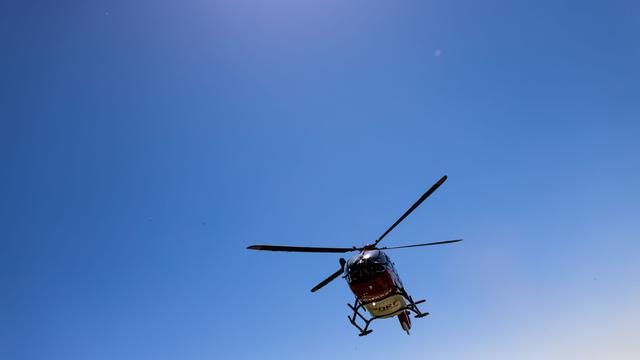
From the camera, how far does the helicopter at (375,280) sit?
16.3m

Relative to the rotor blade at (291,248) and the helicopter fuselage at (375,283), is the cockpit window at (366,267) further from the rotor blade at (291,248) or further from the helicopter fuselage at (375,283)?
the rotor blade at (291,248)

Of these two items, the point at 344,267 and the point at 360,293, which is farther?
the point at 344,267

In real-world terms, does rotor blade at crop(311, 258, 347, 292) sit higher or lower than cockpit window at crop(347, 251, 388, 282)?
higher

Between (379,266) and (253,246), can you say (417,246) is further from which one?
(253,246)

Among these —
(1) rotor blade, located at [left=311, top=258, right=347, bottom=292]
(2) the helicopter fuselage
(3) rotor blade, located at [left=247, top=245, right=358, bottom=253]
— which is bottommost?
(2) the helicopter fuselage

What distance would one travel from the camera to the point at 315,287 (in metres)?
19.1


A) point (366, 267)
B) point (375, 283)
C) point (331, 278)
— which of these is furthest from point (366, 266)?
point (331, 278)

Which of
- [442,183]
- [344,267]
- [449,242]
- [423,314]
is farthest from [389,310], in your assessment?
[442,183]

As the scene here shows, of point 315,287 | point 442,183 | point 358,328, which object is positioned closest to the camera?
point 442,183

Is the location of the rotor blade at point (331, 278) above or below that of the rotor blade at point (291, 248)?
below

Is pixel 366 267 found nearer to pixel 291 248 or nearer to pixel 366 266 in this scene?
pixel 366 266

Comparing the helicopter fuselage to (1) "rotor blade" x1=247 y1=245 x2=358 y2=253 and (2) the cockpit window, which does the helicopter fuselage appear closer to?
(2) the cockpit window

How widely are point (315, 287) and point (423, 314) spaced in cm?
536

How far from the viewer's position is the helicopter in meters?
16.3
